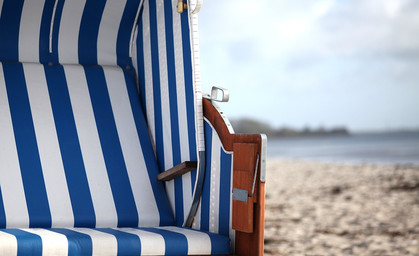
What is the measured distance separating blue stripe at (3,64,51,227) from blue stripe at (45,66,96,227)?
109 mm

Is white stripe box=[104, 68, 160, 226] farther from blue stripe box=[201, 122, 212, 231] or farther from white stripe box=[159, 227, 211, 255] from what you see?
white stripe box=[159, 227, 211, 255]

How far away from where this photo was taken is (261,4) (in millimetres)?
24125

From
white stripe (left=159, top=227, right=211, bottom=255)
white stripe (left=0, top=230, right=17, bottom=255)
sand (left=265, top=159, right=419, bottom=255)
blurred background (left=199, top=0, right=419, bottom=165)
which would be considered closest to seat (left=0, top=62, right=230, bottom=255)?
white stripe (left=159, top=227, right=211, bottom=255)

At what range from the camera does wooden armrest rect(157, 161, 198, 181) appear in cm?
219

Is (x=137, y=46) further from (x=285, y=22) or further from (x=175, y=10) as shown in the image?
(x=285, y=22)

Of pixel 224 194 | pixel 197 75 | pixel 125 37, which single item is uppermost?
pixel 125 37

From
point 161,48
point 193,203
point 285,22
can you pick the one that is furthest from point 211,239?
point 285,22

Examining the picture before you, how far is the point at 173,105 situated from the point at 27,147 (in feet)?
2.09

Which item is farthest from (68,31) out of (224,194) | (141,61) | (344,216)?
(344,216)

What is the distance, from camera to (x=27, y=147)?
2359 mm

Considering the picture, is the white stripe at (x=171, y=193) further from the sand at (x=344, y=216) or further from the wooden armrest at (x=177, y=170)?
the sand at (x=344, y=216)

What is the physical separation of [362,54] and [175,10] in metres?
22.8

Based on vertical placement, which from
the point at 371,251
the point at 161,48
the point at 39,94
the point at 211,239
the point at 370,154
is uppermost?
the point at 161,48

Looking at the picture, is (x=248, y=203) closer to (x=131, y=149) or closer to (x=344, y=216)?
(x=131, y=149)
